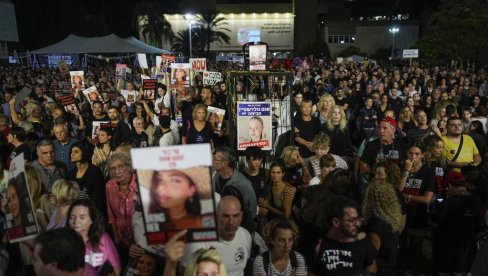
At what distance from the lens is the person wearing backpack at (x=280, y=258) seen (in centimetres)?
384

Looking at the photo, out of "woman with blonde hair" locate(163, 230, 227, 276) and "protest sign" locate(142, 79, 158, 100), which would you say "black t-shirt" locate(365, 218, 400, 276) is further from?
"protest sign" locate(142, 79, 158, 100)

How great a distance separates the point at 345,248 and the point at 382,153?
315 cm

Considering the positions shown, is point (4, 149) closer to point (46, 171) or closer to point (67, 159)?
point (67, 159)

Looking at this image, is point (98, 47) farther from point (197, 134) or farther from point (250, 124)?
point (250, 124)

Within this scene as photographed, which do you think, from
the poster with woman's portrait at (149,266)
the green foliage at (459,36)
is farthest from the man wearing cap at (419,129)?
the green foliage at (459,36)

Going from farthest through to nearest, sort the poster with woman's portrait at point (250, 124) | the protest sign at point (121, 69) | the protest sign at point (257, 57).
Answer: the protest sign at point (121, 69)
the protest sign at point (257, 57)
the poster with woman's portrait at point (250, 124)

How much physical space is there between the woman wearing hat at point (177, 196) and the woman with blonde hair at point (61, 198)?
5.88 ft

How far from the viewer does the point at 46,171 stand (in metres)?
5.79

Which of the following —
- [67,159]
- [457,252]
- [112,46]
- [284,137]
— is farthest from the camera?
[112,46]

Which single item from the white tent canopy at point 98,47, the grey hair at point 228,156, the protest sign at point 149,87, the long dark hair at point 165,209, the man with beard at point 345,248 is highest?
the white tent canopy at point 98,47

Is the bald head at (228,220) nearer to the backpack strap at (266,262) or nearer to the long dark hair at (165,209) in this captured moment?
the backpack strap at (266,262)

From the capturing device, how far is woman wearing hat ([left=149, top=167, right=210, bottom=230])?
9.16 ft

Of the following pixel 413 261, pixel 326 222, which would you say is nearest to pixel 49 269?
pixel 326 222

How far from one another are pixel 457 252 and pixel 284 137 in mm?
3489
